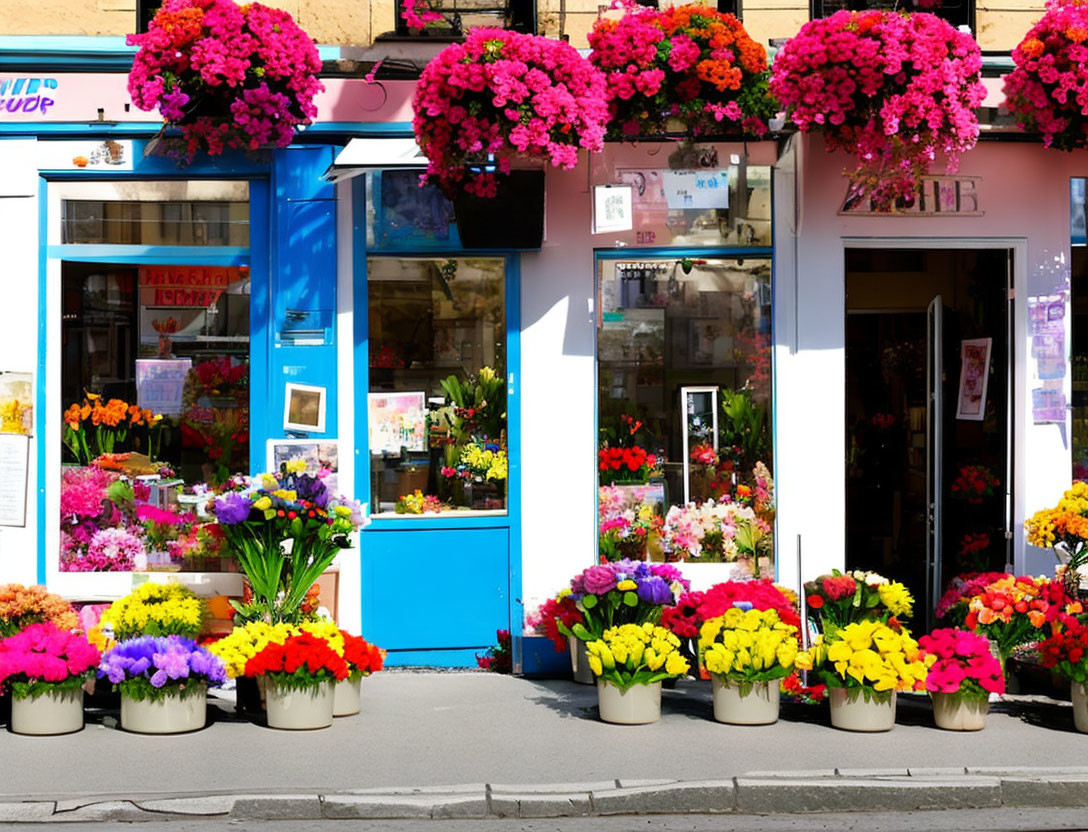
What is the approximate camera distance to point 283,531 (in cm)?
885

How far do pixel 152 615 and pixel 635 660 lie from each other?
2894 mm

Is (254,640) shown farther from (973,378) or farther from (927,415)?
(973,378)

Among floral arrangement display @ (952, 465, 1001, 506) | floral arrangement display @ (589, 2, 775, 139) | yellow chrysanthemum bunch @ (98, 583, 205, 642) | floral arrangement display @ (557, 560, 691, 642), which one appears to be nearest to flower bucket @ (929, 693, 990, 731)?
floral arrangement display @ (557, 560, 691, 642)

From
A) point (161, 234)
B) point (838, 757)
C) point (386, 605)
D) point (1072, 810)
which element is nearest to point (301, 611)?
point (386, 605)

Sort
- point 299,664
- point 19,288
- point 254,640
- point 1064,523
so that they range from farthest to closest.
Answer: point 19,288 < point 1064,523 < point 254,640 < point 299,664

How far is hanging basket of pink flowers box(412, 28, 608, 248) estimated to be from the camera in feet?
29.7

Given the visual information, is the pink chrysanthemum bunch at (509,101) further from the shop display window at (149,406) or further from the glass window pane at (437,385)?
the shop display window at (149,406)

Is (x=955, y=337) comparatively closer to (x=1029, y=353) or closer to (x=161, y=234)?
(x=1029, y=353)

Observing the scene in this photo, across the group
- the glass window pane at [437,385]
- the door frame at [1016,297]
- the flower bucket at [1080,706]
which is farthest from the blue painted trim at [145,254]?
the flower bucket at [1080,706]

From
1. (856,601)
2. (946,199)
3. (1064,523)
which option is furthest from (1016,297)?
(856,601)

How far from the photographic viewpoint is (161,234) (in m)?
10.1

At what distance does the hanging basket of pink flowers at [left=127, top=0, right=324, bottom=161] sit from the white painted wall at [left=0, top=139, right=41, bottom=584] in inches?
41.2

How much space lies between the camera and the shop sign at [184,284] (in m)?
10.1

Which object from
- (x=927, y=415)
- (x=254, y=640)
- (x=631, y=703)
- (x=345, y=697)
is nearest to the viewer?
(x=631, y=703)
